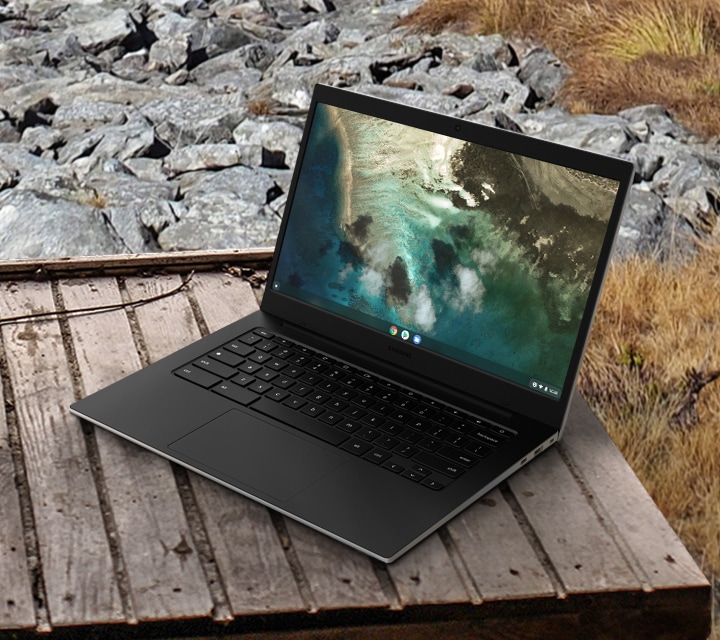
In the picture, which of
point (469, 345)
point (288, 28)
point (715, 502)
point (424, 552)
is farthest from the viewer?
point (288, 28)

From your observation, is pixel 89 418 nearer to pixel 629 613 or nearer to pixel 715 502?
pixel 629 613

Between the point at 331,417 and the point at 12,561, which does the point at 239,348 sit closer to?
the point at 331,417

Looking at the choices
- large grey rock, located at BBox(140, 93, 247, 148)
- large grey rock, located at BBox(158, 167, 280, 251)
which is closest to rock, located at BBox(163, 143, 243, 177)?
large grey rock, located at BBox(158, 167, 280, 251)

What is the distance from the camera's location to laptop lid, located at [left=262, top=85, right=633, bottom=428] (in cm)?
154

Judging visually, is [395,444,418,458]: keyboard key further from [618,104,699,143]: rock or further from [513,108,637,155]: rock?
[618,104,699,143]: rock

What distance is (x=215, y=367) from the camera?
169 cm

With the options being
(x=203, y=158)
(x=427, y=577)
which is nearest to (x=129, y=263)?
(x=427, y=577)

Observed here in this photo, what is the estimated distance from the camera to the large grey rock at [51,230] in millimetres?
3910

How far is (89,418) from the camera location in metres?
1.57

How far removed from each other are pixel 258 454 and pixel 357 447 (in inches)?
5.2

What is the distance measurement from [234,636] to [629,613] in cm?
47

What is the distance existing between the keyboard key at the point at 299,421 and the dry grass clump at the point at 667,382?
1307mm

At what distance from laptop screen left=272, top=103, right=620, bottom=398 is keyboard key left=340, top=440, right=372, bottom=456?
0.76 ft

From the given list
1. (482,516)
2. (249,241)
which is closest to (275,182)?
(249,241)
